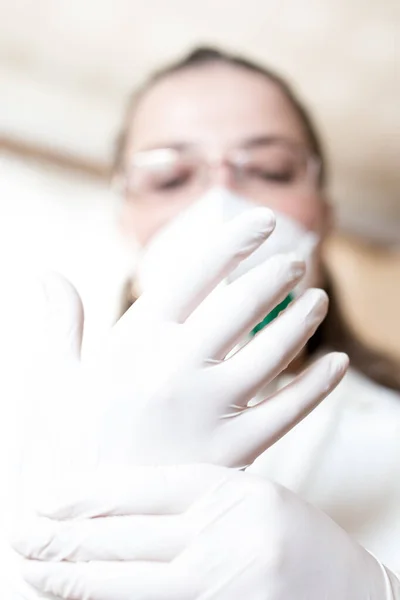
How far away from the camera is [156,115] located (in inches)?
37.1

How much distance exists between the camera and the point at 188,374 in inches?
15.9

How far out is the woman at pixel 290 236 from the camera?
376 mm

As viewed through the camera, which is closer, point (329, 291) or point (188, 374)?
point (188, 374)

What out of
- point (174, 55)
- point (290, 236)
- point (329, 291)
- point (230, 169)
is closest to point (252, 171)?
point (230, 169)

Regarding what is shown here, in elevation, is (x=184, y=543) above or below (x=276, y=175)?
below

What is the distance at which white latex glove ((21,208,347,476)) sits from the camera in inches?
15.5

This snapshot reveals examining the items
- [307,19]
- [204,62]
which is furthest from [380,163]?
[204,62]

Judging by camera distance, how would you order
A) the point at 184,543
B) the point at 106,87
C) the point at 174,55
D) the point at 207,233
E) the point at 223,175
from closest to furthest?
the point at 184,543
the point at 207,233
the point at 223,175
the point at 174,55
the point at 106,87

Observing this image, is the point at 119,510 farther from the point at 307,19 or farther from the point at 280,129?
the point at 307,19

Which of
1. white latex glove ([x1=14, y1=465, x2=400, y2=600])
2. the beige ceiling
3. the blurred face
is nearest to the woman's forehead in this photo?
the blurred face

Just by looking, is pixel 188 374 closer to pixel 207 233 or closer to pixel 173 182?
pixel 207 233

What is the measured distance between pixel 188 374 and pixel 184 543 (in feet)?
0.37

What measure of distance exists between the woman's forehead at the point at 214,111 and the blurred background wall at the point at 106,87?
0.44 metres

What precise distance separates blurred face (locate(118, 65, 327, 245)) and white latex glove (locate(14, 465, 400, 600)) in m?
0.56
